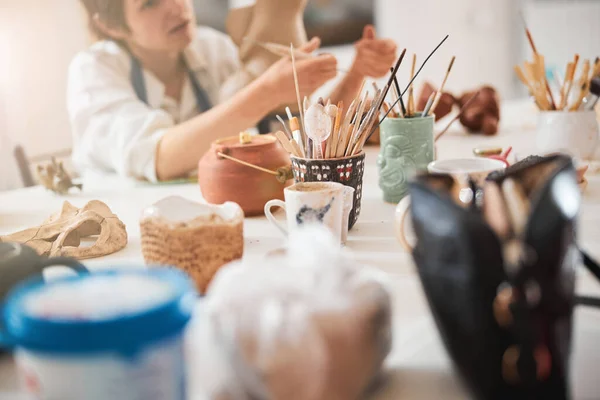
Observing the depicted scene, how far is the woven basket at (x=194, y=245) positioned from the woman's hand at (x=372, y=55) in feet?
2.85

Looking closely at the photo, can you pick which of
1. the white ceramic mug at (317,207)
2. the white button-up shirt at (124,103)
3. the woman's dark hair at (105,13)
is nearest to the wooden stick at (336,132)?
the white ceramic mug at (317,207)

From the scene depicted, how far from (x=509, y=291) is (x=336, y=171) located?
0.46 meters

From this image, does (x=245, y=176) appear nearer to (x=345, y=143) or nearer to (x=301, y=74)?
(x=345, y=143)

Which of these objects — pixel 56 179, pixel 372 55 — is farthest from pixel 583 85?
pixel 56 179

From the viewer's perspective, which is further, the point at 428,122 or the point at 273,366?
the point at 428,122

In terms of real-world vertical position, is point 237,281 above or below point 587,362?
above

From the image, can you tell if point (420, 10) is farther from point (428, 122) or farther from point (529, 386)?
point (529, 386)

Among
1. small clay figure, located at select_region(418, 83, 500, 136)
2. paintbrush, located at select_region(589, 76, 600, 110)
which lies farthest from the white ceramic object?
small clay figure, located at select_region(418, 83, 500, 136)

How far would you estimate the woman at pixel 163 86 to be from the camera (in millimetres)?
1286

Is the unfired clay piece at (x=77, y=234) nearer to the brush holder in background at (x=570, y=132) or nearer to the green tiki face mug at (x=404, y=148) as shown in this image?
the green tiki face mug at (x=404, y=148)

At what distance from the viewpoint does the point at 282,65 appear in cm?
126

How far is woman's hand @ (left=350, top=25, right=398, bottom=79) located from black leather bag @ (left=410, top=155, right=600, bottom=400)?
1.05 metres

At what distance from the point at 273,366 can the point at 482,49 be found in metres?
3.49

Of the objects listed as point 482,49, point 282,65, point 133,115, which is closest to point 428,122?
point 282,65
